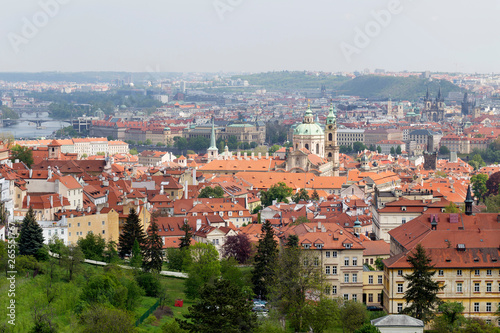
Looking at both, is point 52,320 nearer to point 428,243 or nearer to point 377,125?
point 428,243

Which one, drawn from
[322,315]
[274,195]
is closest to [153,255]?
[322,315]

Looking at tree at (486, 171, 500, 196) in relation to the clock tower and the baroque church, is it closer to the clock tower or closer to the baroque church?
the baroque church

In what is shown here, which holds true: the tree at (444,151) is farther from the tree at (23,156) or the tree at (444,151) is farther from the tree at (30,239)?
the tree at (30,239)

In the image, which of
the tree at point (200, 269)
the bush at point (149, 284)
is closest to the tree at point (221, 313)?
the tree at point (200, 269)

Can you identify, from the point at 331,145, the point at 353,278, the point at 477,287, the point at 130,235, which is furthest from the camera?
the point at 331,145

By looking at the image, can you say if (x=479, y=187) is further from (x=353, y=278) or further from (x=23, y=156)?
(x=353, y=278)
